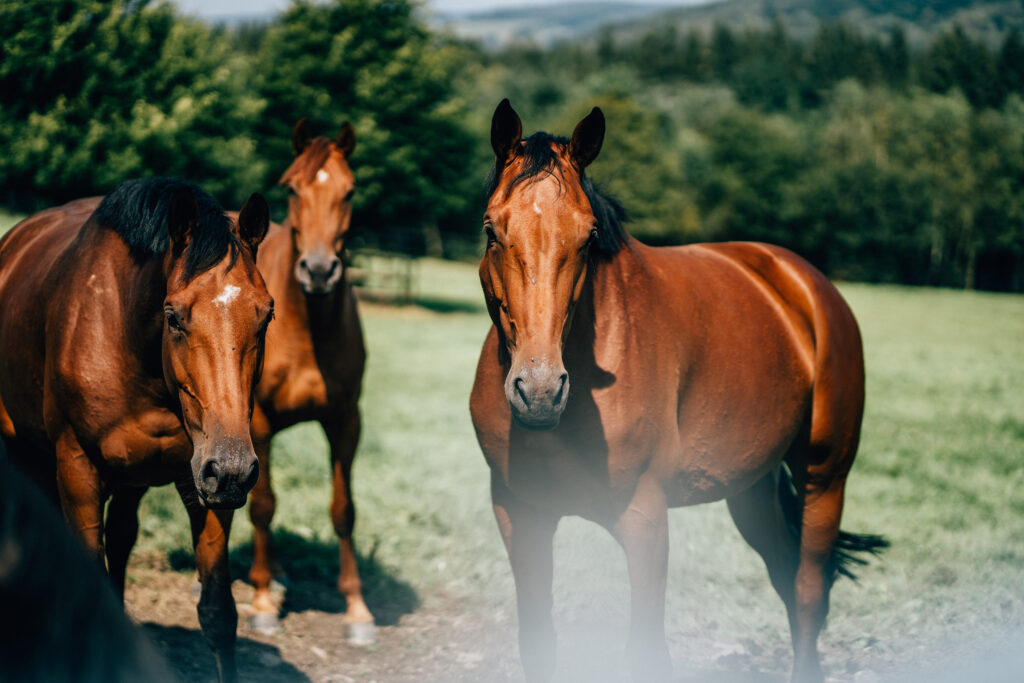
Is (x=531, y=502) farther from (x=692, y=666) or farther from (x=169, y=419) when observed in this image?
(x=692, y=666)

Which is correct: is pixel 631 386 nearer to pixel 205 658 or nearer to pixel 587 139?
pixel 587 139

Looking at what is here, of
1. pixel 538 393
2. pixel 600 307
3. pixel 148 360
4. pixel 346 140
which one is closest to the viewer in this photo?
pixel 538 393

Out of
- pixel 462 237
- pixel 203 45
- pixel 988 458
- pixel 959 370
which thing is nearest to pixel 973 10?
pixel 988 458

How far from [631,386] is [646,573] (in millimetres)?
697

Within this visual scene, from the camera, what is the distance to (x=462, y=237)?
5041 centimetres

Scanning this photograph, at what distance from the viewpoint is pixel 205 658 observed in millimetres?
4344

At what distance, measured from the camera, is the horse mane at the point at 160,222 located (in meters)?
2.82

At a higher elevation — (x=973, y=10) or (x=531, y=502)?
(x=973, y=10)

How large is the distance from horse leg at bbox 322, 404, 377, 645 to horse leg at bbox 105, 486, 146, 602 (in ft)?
4.39

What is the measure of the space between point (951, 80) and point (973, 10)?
8.56 meters

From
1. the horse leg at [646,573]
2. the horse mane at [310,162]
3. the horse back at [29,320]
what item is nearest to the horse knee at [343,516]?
the horse back at [29,320]

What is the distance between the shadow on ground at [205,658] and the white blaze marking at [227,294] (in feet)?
7.77

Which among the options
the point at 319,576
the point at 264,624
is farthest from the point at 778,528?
the point at 319,576

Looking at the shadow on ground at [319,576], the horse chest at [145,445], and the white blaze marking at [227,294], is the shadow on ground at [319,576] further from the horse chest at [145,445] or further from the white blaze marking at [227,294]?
the white blaze marking at [227,294]
